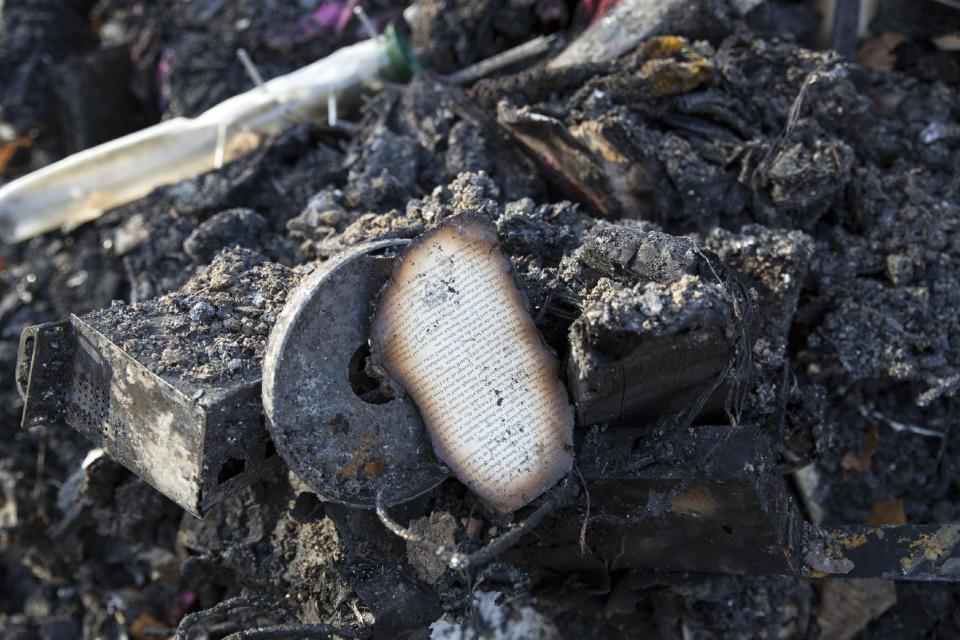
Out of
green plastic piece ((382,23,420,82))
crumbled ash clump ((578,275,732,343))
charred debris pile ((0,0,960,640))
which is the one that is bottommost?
charred debris pile ((0,0,960,640))

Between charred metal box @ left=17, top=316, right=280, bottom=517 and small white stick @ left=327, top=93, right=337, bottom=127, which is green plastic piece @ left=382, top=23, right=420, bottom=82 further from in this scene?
charred metal box @ left=17, top=316, right=280, bottom=517

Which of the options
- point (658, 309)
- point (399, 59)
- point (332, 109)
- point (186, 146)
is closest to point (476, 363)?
point (658, 309)

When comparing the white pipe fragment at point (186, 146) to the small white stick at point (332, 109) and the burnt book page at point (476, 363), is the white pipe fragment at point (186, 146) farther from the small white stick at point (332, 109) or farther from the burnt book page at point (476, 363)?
the burnt book page at point (476, 363)

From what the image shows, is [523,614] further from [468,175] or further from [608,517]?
[468,175]

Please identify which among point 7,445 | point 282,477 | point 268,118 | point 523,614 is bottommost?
point 523,614

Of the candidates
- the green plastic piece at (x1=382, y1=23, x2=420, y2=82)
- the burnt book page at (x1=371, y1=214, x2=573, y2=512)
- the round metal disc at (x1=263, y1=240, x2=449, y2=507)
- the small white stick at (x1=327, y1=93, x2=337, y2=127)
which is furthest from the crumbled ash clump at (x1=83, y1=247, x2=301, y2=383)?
the green plastic piece at (x1=382, y1=23, x2=420, y2=82)

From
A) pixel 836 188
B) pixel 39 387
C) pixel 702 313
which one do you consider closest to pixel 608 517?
pixel 702 313
